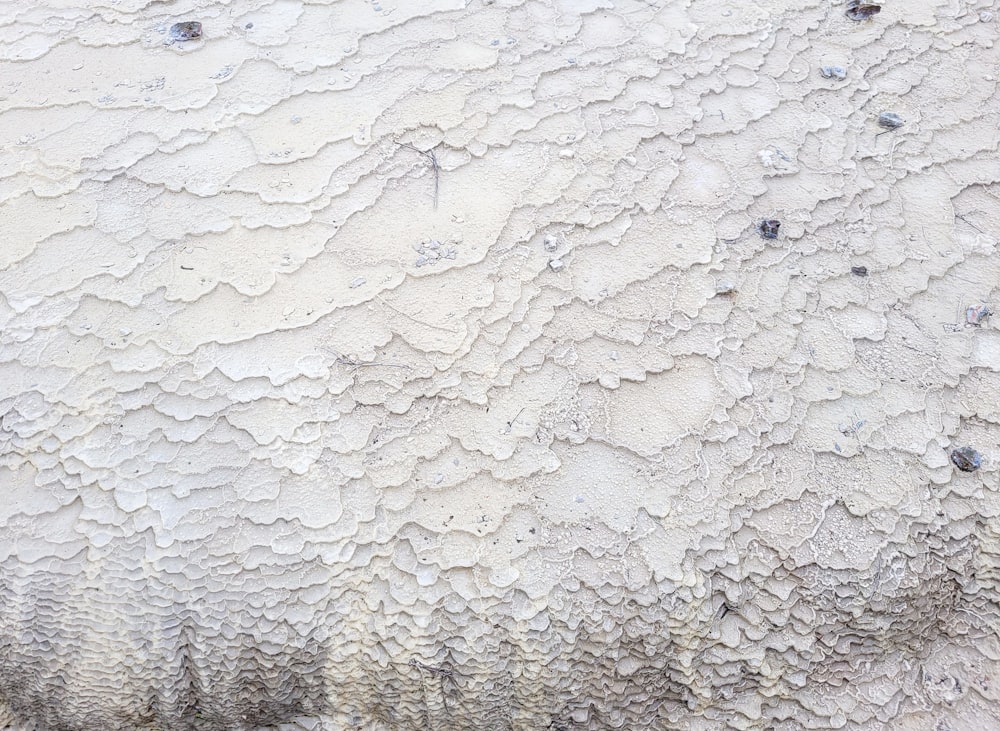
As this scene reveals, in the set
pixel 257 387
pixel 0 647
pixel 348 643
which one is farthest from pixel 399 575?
pixel 0 647

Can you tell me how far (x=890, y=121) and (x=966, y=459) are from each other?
727 millimetres

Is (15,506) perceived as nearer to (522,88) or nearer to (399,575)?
(399,575)

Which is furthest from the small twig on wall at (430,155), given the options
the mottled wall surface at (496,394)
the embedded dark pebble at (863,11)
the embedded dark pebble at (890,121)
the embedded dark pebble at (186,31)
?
the embedded dark pebble at (863,11)

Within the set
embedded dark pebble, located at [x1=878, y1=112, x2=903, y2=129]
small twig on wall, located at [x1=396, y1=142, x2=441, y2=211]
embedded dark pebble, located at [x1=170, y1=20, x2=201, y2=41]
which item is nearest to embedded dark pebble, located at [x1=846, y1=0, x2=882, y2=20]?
embedded dark pebble, located at [x1=878, y1=112, x2=903, y2=129]

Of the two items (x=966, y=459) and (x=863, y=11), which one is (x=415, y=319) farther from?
A: (x=863, y=11)

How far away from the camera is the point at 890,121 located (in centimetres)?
165

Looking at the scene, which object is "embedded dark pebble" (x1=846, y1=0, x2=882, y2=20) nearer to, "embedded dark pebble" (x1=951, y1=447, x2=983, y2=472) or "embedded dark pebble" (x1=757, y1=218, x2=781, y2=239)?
"embedded dark pebble" (x1=757, y1=218, x2=781, y2=239)

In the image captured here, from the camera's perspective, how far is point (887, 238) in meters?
1.53

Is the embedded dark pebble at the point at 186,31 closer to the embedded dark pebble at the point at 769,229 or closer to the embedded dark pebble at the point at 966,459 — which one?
the embedded dark pebble at the point at 769,229

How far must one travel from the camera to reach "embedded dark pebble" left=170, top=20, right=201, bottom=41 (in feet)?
5.76

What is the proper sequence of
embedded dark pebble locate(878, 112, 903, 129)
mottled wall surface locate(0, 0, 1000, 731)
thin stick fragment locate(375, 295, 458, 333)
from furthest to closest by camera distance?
embedded dark pebble locate(878, 112, 903, 129) < thin stick fragment locate(375, 295, 458, 333) < mottled wall surface locate(0, 0, 1000, 731)

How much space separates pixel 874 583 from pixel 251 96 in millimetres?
1474

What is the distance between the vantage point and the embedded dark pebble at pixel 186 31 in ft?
5.76

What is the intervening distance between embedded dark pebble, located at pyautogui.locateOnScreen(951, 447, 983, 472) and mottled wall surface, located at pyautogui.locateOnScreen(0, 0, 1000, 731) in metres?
0.01
